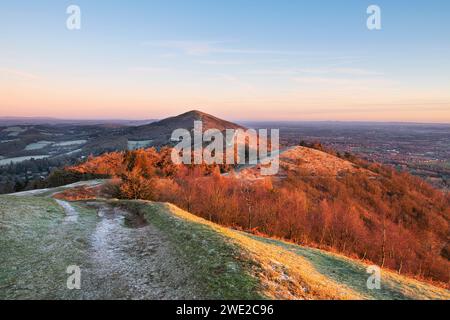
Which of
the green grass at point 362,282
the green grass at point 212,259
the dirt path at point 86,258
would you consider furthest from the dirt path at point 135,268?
the green grass at point 362,282

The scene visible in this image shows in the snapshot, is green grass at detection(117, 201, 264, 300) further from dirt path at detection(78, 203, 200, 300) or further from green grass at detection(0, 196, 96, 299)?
green grass at detection(0, 196, 96, 299)

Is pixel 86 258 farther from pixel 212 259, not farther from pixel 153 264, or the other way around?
pixel 212 259

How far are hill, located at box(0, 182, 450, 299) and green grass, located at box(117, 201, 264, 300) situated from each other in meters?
0.05

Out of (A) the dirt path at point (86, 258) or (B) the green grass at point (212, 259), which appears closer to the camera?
(B) the green grass at point (212, 259)

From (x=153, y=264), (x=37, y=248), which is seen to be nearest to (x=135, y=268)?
(x=153, y=264)

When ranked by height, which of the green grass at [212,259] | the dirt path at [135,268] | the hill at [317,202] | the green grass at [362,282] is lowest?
the hill at [317,202]

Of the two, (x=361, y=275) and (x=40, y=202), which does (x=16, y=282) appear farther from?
(x=361, y=275)

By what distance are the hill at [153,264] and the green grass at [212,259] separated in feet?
0.15

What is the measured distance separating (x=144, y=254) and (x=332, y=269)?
13.9 m

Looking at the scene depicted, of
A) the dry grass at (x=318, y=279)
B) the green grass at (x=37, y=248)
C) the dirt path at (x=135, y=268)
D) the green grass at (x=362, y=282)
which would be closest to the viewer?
the dry grass at (x=318, y=279)

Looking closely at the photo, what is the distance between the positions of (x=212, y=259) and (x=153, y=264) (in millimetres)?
3611

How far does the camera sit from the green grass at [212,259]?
14.3 meters

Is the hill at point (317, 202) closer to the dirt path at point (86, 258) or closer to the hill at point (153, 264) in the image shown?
the hill at point (153, 264)
